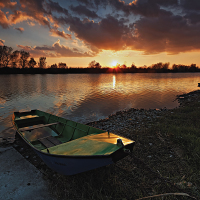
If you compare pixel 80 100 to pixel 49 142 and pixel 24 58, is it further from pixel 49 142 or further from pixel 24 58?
pixel 24 58

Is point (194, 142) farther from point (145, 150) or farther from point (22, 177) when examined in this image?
point (22, 177)

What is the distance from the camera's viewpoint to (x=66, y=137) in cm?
852

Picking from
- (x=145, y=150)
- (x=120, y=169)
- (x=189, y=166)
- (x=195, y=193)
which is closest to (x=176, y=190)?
(x=195, y=193)

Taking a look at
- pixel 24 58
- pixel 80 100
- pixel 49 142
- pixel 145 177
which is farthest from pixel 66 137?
pixel 24 58

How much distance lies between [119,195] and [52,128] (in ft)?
22.2

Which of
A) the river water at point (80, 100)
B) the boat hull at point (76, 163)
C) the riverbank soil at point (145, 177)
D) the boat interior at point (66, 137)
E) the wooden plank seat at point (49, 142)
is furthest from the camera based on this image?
the river water at point (80, 100)

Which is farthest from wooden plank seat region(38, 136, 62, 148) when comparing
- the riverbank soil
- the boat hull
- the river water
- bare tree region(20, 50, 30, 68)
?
bare tree region(20, 50, 30, 68)

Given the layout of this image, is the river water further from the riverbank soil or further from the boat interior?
the riverbank soil

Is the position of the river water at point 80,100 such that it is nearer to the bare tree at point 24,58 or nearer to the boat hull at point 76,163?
the boat hull at point 76,163

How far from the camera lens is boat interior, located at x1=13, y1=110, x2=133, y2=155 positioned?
15.1 feet

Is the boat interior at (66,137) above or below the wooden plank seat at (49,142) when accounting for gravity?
above

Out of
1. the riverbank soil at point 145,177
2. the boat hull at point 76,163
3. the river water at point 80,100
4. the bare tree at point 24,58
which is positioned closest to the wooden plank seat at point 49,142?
the riverbank soil at point 145,177

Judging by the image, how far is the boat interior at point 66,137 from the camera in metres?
4.60

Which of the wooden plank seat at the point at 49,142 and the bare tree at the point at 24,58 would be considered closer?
the wooden plank seat at the point at 49,142
